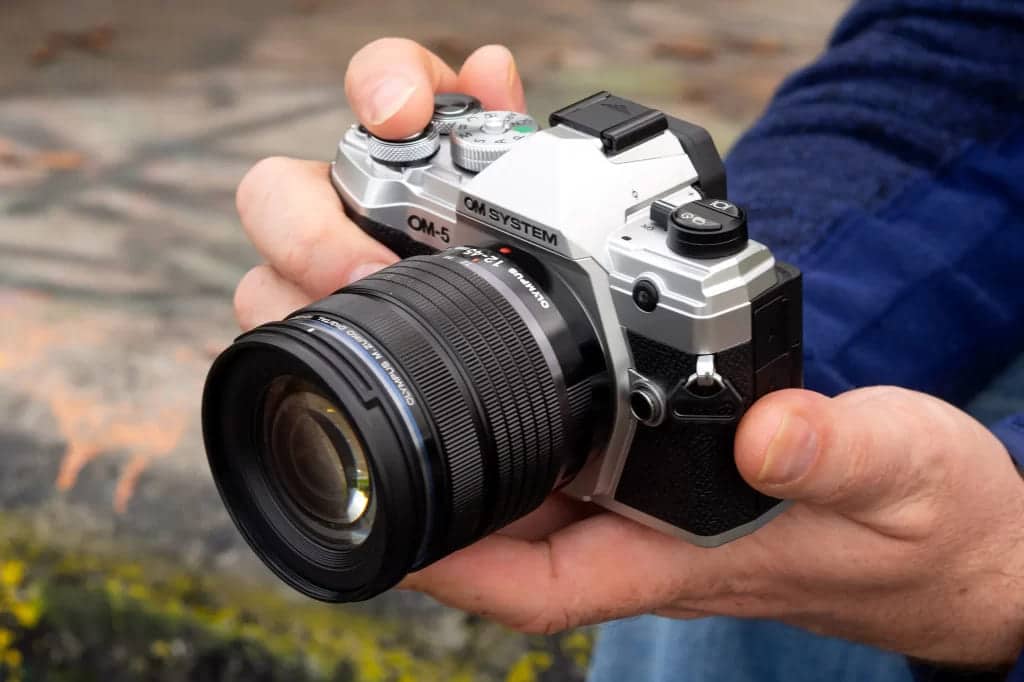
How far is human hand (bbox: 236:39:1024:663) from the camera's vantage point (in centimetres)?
108

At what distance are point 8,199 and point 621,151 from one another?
2040 millimetres

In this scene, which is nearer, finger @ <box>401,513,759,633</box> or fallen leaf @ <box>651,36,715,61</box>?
finger @ <box>401,513,759,633</box>

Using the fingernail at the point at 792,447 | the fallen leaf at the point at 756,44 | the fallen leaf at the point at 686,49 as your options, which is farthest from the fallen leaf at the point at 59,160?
the fingernail at the point at 792,447

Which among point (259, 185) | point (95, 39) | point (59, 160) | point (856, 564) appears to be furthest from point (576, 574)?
point (95, 39)

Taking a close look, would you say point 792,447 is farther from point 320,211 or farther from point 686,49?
point 686,49

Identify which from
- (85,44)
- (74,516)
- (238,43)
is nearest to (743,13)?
(238,43)

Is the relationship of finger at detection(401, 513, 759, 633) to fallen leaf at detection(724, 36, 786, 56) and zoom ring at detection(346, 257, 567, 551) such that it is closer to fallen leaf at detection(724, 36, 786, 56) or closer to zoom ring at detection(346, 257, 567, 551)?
zoom ring at detection(346, 257, 567, 551)

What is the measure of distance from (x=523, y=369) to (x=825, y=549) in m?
0.31

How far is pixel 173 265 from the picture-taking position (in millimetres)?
2645

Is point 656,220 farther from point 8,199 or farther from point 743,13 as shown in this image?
point 743,13

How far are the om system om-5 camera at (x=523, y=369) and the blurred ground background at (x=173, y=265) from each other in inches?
35.6

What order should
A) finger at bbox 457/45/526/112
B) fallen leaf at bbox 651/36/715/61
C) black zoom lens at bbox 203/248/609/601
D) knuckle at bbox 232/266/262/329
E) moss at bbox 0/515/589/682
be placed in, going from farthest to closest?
fallen leaf at bbox 651/36/715/61 < moss at bbox 0/515/589/682 < finger at bbox 457/45/526/112 < knuckle at bbox 232/266/262/329 < black zoom lens at bbox 203/248/609/601

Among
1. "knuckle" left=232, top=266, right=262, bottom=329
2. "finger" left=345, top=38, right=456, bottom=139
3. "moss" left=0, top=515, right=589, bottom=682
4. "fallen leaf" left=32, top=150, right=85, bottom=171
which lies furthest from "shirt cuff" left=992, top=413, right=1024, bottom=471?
"fallen leaf" left=32, top=150, right=85, bottom=171

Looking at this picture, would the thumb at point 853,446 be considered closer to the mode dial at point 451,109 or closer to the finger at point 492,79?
the mode dial at point 451,109
